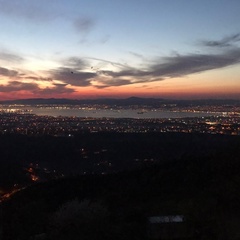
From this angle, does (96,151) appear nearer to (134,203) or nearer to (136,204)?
(134,203)

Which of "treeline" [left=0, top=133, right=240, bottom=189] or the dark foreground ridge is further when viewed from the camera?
"treeline" [left=0, top=133, right=240, bottom=189]

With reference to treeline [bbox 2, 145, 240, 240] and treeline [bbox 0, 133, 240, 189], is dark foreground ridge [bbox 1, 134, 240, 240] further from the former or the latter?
treeline [bbox 0, 133, 240, 189]

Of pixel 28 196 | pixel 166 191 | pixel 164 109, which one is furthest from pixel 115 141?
pixel 164 109

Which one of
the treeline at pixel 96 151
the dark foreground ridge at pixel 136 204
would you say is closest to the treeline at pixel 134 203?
the dark foreground ridge at pixel 136 204

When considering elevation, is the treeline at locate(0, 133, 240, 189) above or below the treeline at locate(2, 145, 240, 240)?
below

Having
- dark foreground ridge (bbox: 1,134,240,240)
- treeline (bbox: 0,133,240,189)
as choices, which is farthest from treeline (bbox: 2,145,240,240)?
treeline (bbox: 0,133,240,189)

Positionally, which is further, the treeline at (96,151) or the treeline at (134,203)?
the treeline at (96,151)

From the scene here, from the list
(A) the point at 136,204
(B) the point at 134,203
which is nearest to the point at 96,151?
(B) the point at 134,203

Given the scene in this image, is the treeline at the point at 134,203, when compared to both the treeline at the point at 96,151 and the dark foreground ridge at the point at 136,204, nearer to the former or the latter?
the dark foreground ridge at the point at 136,204
